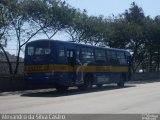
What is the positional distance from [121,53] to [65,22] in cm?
621

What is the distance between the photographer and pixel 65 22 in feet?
114

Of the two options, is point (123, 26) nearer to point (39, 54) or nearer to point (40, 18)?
point (40, 18)

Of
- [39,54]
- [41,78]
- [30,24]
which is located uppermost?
[30,24]

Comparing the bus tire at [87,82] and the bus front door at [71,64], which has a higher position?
the bus front door at [71,64]

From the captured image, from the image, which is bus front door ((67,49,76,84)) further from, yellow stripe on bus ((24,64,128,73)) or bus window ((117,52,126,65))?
Answer: bus window ((117,52,126,65))

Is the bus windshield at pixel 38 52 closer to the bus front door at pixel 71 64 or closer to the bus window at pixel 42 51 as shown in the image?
the bus window at pixel 42 51

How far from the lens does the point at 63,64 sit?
2352 cm

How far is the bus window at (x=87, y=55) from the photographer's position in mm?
25734

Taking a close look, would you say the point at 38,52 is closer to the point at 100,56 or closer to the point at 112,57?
the point at 100,56

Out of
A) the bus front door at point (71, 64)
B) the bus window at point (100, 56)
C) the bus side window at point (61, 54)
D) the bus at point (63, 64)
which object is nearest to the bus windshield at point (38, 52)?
the bus at point (63, 64)

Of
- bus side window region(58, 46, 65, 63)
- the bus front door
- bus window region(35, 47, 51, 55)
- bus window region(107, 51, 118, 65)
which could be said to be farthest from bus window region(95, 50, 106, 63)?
bus window region(35, 47, 51, 55)

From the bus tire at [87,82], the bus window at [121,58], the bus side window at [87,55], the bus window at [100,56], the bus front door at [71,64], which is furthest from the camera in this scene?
the bus window at [121,58]

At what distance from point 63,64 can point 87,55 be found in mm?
3174

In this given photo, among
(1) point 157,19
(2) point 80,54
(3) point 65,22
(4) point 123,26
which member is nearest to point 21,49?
(3) point 65,22
